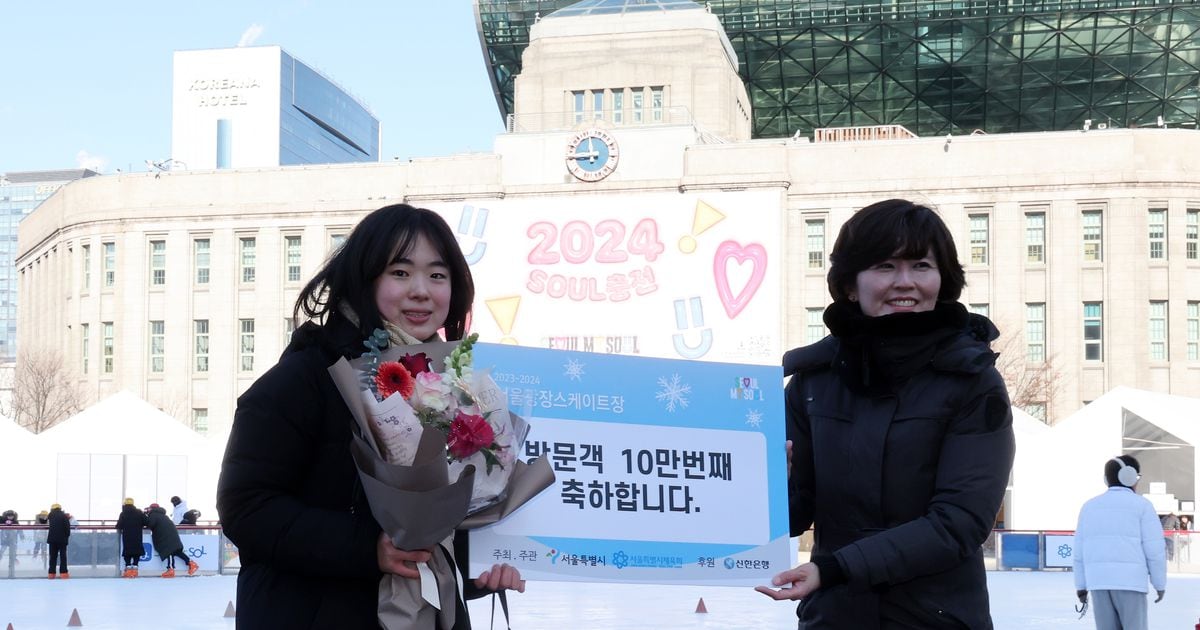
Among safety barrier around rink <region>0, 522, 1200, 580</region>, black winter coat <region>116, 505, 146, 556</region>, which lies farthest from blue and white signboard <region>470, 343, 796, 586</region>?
black winter coat <region>116, 505, 146, 556</region>

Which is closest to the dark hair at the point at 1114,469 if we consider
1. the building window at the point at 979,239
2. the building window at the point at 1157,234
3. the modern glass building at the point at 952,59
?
the building window at the point at 979,239

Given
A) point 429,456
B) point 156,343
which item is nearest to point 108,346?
point 156,343

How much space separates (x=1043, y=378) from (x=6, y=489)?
35625 mm

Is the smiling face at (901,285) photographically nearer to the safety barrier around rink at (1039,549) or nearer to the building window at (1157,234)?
the safety barrier around rink at (1039,549)

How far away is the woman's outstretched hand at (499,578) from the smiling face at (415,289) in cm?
58

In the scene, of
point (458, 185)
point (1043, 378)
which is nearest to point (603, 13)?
point (458, 185)

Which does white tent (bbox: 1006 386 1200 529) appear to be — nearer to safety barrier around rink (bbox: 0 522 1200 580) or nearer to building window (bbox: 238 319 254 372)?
safety barrier around rink (bbox: 0 522 1200 580)

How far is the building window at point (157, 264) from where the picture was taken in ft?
208

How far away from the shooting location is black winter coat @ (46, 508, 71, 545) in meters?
23.7

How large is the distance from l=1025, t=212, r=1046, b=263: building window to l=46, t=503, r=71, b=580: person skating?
40247 millimetres

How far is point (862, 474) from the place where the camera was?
12.2 ft

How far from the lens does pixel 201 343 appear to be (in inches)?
2469

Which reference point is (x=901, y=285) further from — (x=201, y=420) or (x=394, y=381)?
(x=201, y=420)

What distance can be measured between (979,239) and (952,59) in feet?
76.5
